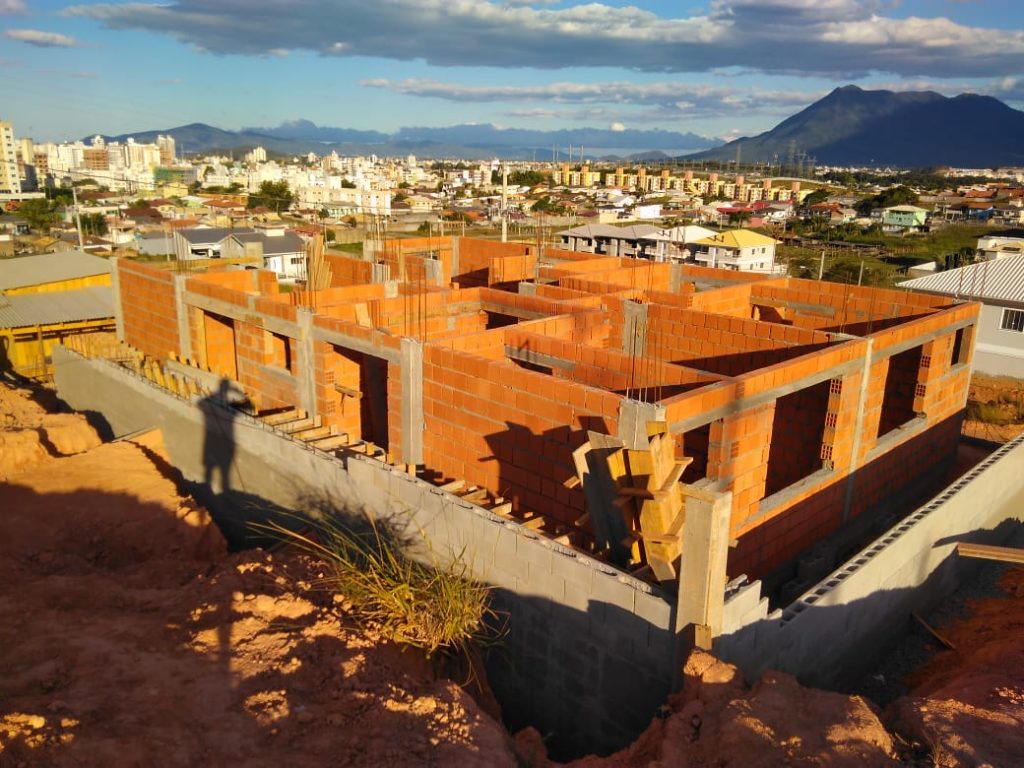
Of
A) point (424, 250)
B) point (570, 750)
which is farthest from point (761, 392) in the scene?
point (424, 250)

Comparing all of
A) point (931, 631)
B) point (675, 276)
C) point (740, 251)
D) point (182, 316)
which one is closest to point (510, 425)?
point (931, 631)

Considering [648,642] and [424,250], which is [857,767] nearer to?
[648,642]

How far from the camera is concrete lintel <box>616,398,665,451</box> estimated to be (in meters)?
7.46

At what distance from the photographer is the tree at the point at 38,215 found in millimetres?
66312

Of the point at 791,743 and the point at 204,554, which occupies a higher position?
the point at 791,743

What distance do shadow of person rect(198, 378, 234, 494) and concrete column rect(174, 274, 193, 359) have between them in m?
2.68

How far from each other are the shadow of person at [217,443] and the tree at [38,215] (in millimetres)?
64451

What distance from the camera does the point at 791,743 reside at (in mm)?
5016

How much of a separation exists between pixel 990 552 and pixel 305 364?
9.67 metres

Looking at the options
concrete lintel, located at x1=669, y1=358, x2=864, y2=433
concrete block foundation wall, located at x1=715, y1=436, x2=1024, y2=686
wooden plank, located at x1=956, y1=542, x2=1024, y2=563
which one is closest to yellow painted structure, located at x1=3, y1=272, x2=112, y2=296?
concrete lintel, located at x1=669, y1=358, x2=864, y2=433

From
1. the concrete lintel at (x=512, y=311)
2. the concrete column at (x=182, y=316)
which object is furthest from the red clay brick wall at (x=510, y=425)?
the concrete column at (x=182, y=316)

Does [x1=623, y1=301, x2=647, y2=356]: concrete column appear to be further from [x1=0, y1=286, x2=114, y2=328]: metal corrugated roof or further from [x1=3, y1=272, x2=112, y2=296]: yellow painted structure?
[x1=3, y1=272, x2=112, y2=296]: yellow painted structure

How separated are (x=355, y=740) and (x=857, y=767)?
10.8ft

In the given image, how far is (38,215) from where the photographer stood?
6781 cm
